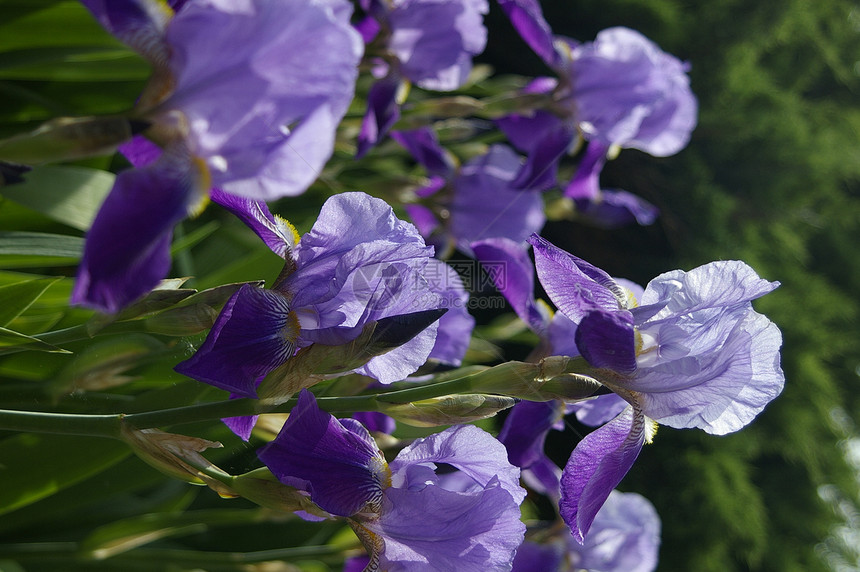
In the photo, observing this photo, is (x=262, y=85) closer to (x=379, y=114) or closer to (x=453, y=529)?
(x=453, y=529)

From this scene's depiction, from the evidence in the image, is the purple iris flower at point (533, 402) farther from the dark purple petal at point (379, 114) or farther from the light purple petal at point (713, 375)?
the dark purple petal at point (379, 114)

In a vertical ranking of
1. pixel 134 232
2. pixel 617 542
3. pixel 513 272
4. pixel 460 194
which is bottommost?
pixel 617 542

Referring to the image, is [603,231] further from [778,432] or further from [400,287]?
[400,287]

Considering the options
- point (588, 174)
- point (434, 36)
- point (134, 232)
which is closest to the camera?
point (134, 232)

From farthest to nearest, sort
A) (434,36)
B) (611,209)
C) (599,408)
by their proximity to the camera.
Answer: (611,209)
(434,36)
(599,408)

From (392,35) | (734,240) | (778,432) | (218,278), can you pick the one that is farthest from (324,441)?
(778,432)

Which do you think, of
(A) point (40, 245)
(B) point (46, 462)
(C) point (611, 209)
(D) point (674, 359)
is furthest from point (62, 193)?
(C) point (611, 209)
